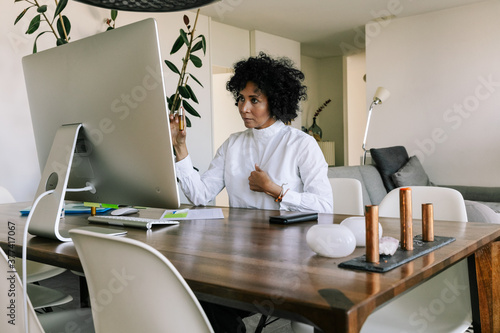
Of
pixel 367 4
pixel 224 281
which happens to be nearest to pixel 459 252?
pixel 224 281

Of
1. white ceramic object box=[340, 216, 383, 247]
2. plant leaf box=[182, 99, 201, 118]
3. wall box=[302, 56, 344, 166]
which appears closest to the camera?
white ceramic object box=[340, 216, 383, 247]

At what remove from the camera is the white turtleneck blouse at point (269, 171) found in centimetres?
193

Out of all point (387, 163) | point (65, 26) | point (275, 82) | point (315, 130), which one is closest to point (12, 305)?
point (275, 82)

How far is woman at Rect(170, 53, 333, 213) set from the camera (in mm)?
1959

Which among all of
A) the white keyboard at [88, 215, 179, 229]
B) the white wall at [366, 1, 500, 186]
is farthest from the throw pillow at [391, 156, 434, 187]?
the white keyboard at [88, 215, 179, 229]

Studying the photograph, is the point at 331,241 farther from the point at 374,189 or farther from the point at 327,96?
the point at 327,96

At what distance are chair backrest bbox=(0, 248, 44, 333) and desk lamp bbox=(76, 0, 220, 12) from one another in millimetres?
713

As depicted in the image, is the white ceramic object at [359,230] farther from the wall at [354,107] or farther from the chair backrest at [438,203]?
the wall at [354,107]

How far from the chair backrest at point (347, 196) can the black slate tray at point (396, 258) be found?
1117mm

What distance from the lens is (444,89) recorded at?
18.3ft

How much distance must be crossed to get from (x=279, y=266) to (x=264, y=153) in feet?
4.38

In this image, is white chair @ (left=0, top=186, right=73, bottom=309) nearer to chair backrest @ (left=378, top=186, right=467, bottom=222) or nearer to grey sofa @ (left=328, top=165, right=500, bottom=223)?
chair backrest @ (left=378, top=186, right=467, bottom=222)

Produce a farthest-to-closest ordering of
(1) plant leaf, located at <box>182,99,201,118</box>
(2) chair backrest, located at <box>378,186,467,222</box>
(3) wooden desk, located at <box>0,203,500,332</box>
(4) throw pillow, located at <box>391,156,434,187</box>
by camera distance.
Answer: (4) throw pillow, located at <box>391,156,434,187</box> < (1) plant leaf, located at <box>182,99,201,118</box> < (2) chair backrest, located at <box>378,186,467,222</box> < (3) wooden desk, located at <box>0,203,500,332</box>

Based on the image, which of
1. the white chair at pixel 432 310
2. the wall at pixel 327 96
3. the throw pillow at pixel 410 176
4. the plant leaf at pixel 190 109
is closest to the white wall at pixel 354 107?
the wall at pixel 327 96
